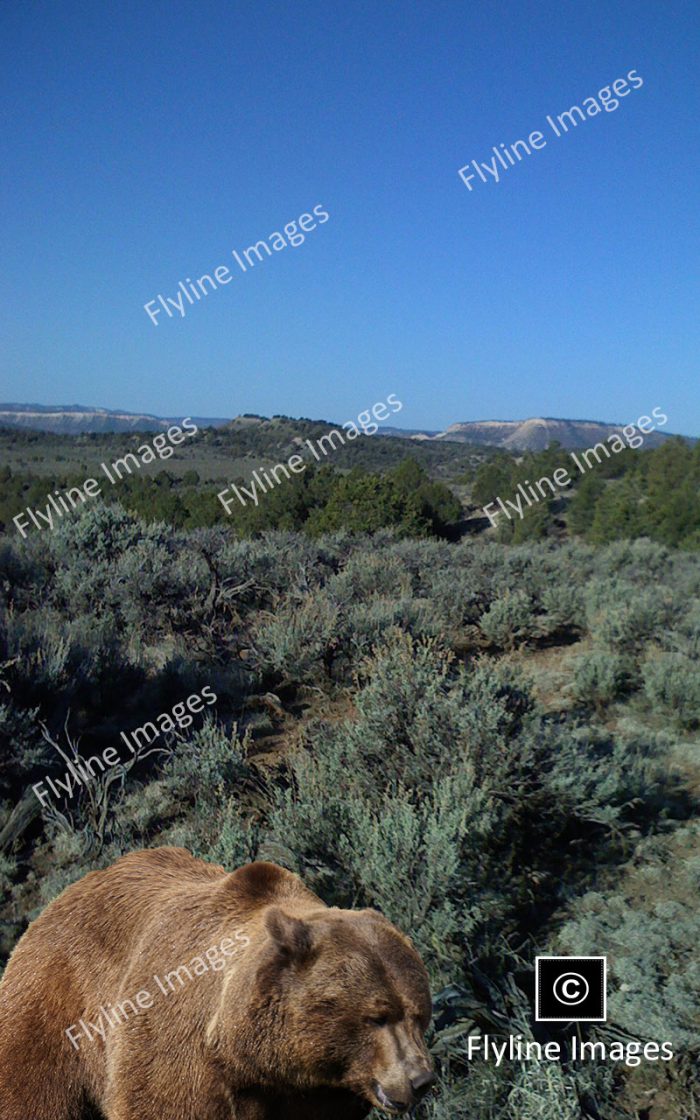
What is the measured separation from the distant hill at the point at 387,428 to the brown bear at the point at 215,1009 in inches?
3040

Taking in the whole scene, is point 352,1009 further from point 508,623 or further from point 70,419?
point 70,419

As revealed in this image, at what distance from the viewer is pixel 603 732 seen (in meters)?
5.82

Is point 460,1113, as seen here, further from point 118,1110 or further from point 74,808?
point 74,808

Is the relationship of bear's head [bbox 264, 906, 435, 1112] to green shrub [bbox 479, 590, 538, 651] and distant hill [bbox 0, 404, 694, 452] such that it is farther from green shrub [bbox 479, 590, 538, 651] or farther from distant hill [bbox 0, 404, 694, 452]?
distant hill [bbox 0, 404, 694, 452]

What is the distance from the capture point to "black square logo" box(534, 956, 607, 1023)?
3047mm

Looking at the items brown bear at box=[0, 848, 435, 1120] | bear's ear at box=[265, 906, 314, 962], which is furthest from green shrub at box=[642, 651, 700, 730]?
bear's ear at box=[265, 906, 314, 962]

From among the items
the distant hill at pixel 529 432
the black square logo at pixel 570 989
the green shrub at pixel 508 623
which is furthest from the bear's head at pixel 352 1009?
the distant hill at pixel 529 432

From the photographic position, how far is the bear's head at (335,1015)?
1.13m

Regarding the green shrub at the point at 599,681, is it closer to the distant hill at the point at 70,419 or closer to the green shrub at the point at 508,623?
the green shrub at the point at 508,623

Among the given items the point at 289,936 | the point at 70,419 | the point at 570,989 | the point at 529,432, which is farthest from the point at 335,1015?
the point at 70,419

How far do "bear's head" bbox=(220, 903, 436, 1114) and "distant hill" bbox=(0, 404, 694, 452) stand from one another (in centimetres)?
7744

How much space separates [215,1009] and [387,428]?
492 feet

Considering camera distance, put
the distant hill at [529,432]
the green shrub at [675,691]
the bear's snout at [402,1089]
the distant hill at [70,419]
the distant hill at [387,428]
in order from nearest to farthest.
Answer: the bear's snout at [402,1089] < the green shrub at [675,691] < the distant hill at [387,428] < the distant hill at [529,432] < the distant hill at [70,419]

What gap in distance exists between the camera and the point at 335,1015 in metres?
1.12
